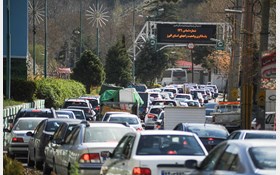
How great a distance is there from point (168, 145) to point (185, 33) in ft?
211

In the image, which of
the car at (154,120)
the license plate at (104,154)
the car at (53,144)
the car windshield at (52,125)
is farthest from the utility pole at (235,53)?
the license plate at (104,154)

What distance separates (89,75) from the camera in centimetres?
8425

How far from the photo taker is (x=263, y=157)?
1216cm

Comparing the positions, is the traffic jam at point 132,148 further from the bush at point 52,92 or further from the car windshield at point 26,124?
the bush at point 52,92

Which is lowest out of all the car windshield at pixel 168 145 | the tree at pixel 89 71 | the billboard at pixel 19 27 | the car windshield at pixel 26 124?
the car windshield at pixel 26 124

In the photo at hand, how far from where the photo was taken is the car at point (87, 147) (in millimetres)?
18938

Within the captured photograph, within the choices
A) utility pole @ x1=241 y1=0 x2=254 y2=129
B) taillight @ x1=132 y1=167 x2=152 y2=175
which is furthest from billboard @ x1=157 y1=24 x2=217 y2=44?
taillight @ x1=132 y1=167 x2=152 y2=175

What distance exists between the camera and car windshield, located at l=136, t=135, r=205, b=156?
640 inches

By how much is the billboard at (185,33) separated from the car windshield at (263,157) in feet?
219

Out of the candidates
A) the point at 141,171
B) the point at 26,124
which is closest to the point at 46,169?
the point at 26,124

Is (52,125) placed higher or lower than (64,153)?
higher

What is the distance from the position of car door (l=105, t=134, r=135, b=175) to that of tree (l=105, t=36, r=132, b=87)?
77.3 meters

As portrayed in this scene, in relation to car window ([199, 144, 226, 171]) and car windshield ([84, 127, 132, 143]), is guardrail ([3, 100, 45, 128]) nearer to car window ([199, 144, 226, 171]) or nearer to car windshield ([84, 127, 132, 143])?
car windshield ([84, 127, 132, 143])

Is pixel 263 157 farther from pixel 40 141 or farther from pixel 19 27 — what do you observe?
pixel 19 27
